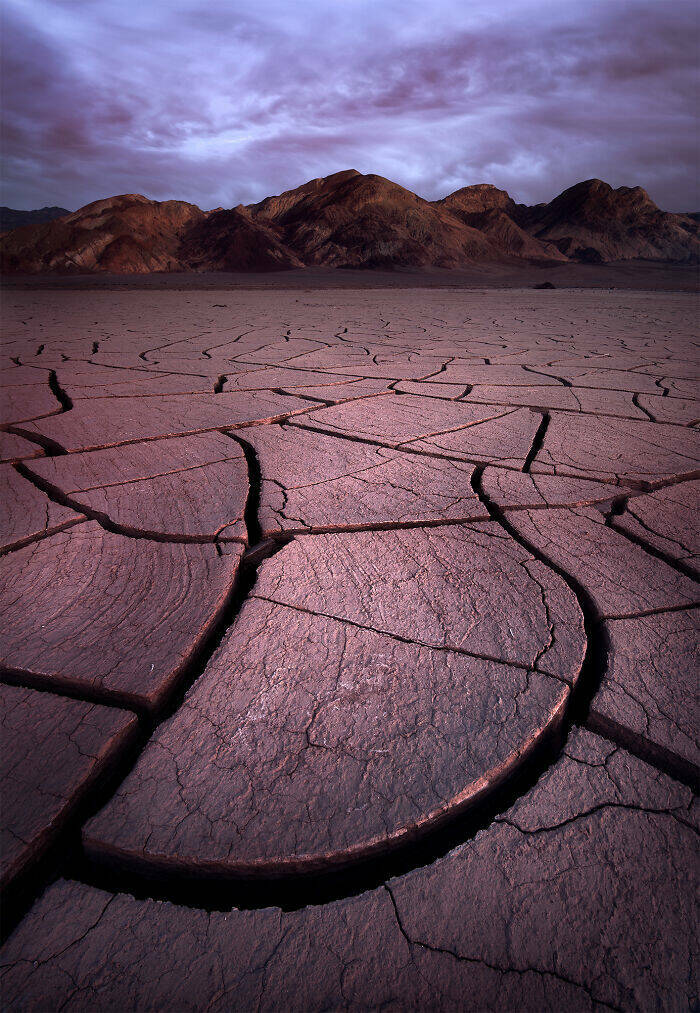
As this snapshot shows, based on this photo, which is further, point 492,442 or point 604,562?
point 492,442

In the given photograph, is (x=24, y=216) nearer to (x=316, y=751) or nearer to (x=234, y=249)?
(x=234, y=249)

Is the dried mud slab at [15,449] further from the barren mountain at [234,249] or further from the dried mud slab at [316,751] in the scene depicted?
the barren mountain at [234,249]

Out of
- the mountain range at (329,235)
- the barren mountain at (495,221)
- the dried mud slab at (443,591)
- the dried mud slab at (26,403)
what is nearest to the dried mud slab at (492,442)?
the dried mud slab at (443,591)

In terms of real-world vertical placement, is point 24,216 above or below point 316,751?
above

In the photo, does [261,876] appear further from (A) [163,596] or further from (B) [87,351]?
(B) [87,351]

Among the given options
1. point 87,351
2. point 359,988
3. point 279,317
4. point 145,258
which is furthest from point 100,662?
point 145,258

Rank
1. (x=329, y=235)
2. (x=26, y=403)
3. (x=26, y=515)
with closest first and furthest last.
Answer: (x=26, y=515), (x=26, y=403), (x=329, y=235)

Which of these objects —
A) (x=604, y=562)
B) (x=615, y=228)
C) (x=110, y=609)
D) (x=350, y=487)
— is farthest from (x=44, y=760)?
(x=615, y=228)
